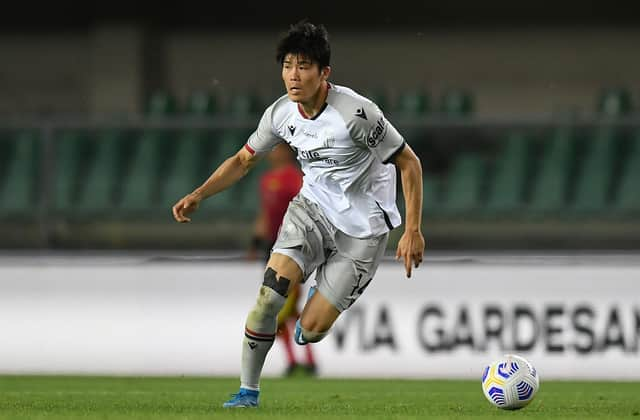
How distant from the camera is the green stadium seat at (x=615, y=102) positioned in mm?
14719

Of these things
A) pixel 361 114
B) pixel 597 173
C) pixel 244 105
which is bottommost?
pixel 361 114

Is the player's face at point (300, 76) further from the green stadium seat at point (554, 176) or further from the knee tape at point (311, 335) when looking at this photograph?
the green stadium seat at point (554, 176)

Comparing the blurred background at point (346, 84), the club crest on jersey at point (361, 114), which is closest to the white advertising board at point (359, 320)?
the blurred background at point (346, 84)

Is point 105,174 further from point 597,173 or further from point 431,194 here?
point 597,173

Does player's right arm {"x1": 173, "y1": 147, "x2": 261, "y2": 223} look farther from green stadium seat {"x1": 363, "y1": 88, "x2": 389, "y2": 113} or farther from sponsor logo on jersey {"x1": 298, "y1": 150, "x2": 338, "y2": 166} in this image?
green stadium seat {"x1": 363, "y1": 88, "x2": 389, "y2": 113}

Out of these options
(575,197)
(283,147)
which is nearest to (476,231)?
(575,197)

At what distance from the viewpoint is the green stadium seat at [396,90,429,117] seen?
1470cm

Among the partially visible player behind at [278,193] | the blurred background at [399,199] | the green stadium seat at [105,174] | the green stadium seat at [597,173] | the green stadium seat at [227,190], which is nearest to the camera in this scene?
the blurred background at [399,199]

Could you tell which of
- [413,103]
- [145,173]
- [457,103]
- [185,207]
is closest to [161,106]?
[145,173]

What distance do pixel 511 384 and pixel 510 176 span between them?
5845 mm

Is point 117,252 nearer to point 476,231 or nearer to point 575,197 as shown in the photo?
point 476,231

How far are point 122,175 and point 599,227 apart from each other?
15.2 feet

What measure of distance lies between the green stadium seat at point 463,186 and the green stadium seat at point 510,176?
14cm

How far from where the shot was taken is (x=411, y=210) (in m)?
7.30
